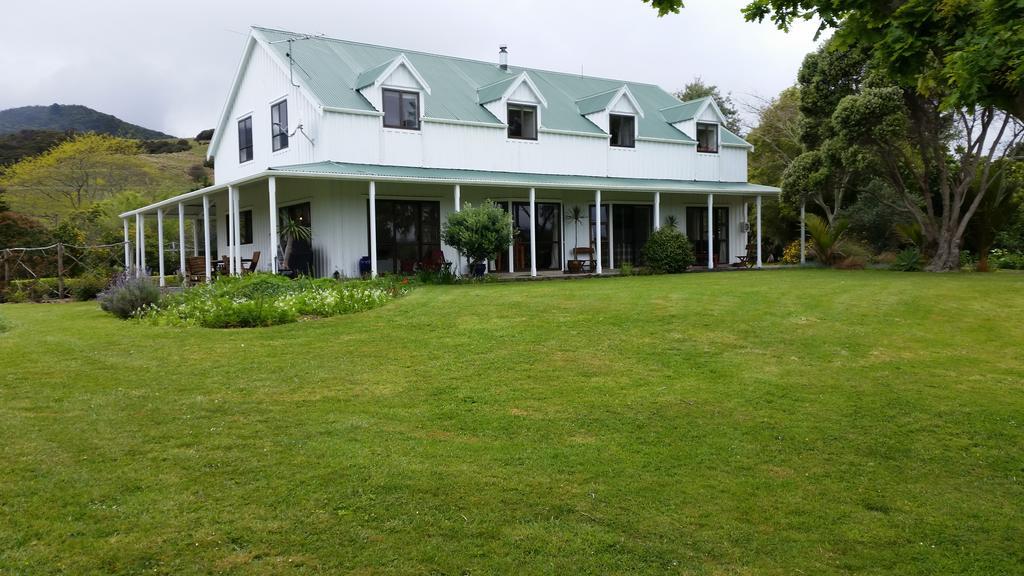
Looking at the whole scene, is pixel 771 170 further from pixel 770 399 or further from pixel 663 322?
pixel 770 399

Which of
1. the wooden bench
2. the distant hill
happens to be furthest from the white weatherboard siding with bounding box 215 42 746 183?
the distant hill

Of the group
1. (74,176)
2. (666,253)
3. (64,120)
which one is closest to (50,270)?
(666,253)

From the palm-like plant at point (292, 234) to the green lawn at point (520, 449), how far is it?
812cm

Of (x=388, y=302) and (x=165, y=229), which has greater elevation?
(x=165, y=229)

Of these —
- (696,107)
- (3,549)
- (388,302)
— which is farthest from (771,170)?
(3,549)

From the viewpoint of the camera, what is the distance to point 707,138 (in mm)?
28266

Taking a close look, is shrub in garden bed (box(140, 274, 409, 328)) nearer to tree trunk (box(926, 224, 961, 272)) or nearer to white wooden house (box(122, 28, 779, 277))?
white wooden house (box(122, 28, 779, 277))

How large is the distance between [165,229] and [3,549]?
36.0 meters

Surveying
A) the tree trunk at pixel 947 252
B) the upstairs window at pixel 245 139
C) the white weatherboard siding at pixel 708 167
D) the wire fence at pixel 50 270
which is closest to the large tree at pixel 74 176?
the wire fence at pixel 50 270

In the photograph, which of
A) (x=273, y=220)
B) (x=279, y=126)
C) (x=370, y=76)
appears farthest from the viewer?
(x=279, y=126)

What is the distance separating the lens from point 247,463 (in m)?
5.27

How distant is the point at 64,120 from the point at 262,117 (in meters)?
74.1

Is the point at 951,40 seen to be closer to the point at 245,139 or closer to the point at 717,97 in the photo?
the point at 245,139

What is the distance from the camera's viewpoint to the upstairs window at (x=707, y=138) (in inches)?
1101
